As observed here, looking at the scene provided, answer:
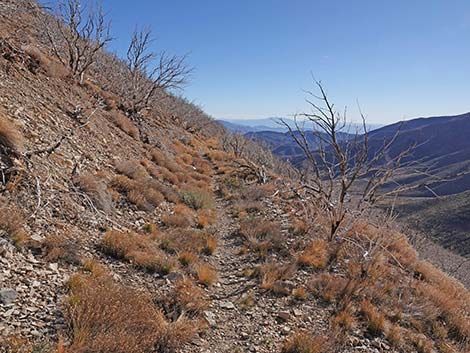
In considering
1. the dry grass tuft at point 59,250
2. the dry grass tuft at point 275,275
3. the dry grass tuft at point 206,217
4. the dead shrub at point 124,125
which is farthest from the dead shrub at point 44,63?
the dry grass tuft at point 275,275

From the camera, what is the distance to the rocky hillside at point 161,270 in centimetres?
371

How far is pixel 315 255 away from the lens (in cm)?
713

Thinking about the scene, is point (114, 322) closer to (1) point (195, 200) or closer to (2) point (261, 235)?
(2) point (261, 235)

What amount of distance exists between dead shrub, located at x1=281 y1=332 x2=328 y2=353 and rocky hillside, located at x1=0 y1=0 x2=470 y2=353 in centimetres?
2

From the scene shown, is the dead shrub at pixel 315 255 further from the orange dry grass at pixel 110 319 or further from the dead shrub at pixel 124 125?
the dead shrub at pixel 124 125

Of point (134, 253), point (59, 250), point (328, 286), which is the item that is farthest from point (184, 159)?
point (59, 250)

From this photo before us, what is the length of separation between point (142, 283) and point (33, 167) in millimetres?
3103

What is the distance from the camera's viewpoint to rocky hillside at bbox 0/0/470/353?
3707mm

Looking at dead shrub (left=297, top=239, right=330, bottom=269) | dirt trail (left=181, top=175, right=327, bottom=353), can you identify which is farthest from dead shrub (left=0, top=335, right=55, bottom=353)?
dead shrub (left=297, top=239, right=330, bottom=269)

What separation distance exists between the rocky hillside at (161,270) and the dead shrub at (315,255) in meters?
0.03

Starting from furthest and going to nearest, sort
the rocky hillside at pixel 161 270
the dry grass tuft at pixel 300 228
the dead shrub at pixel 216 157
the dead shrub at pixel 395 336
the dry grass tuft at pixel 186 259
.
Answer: the dead shrub at pixel 216 157 → the dry grass tuft at pixel 300 228 → the dry grass tuft at pixel 186 259 → the dead shrub at pixel 395 336 → the rocky hillside at pixel 161 270

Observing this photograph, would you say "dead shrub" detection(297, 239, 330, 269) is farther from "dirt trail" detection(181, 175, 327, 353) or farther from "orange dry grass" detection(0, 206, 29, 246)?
"orange dry grass" detection(0, 206, 29, 246)

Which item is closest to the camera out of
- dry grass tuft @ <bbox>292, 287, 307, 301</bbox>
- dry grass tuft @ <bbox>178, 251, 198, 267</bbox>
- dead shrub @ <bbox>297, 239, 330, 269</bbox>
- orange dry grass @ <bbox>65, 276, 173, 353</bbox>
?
orange dry grass @ <bbox>65, 276, 173, 353</bbox>

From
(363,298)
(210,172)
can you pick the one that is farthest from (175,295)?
(210,172)
